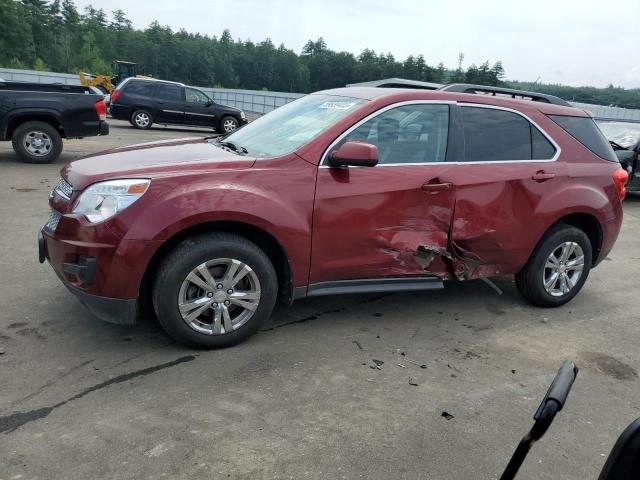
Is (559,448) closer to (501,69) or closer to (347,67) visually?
(501,69)

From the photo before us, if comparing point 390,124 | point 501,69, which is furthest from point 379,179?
point 501,69

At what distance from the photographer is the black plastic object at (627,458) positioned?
1.23 m

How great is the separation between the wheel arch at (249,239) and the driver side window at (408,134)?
0.88 metres

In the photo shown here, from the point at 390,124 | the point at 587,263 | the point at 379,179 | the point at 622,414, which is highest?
the point at 390,124

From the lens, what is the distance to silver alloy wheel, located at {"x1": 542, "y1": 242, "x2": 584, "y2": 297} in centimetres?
475

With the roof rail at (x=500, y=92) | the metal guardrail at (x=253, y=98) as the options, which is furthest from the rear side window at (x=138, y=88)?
the roof rail at (x=500, y=92)

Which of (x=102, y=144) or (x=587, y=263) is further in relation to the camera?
(x=102, y=144)

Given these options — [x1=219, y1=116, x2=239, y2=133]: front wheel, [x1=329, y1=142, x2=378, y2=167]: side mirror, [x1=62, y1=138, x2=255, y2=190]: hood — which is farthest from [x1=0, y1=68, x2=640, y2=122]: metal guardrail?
[x1=329, y1=142, x2=378, y2=167]: side mirror

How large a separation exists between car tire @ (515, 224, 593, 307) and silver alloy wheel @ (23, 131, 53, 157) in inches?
347

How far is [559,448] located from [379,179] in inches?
78.1

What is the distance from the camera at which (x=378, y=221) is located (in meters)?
3.88

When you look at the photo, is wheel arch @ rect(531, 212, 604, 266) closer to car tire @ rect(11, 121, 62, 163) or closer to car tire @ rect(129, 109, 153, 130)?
car tire @ rect(11, 121, 62, 163)

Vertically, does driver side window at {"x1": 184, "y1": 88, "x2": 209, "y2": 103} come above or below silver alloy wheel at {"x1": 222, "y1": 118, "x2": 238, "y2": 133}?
above

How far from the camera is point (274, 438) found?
2.76 metres
